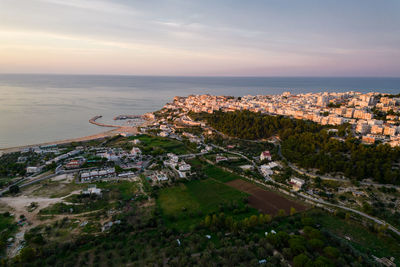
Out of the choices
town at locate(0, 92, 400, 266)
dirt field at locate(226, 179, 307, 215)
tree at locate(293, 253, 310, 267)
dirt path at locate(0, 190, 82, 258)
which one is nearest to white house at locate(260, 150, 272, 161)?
town at locate(0, 92, 400, 266)

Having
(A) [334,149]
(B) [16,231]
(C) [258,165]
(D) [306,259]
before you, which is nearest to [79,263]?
(B) [16,231]

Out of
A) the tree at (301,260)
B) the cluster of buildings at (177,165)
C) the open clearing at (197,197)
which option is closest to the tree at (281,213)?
the open clearing at (197,197)

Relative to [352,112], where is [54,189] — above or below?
below

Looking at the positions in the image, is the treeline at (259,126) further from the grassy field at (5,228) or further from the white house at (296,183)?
the grassy field at (5,228)

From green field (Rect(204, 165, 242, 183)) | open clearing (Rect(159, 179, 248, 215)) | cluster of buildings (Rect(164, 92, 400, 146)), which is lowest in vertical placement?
open clearing (Rect(159, 179, 248, 215))

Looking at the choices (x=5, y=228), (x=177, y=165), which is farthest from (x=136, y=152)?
(x=5, y=228)

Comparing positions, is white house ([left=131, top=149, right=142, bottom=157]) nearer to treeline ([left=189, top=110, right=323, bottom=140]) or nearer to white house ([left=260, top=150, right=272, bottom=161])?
treeline ([left=189, top=110, right=323, bottom=140])

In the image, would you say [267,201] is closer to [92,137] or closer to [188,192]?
[188,192]
